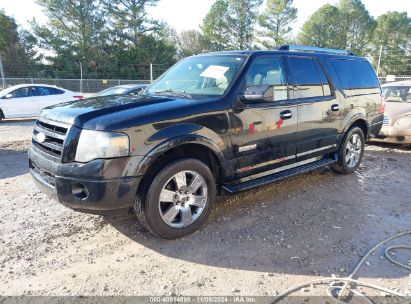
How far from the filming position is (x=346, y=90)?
5309 mm

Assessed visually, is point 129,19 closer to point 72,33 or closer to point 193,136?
point 72,33

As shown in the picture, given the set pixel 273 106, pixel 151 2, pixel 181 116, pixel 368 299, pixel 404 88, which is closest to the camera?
pixel 368 299

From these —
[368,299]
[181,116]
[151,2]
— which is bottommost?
[368,299]

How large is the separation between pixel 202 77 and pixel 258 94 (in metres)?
0.84

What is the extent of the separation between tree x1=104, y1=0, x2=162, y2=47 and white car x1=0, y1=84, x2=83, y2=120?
2908 centimetres

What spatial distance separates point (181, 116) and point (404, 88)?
24.4 ft

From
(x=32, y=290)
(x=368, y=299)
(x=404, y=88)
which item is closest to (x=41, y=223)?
(x=32, y=290)

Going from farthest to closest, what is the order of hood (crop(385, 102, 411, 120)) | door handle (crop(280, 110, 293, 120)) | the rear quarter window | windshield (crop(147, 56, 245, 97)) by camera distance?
hood (crop(385, 102, 411, 120)) < the rear quarter window < door handle (crop(280, 110, 293, 120)) < windshield (crop(147, 56, 245, 97))

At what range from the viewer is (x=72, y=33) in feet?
124

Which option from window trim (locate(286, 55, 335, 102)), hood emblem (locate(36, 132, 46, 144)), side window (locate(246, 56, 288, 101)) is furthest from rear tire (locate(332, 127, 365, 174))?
hood emblem (locate(36, 132, 46, 144))

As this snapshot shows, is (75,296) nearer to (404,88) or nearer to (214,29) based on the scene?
(404,88)

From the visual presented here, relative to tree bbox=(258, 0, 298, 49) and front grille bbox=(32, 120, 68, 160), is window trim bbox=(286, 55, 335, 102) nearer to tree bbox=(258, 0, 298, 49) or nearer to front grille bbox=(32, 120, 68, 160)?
front grille bbox=(32, 120, 68, 160)

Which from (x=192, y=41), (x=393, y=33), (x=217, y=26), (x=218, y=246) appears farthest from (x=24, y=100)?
(x=393, y=33)

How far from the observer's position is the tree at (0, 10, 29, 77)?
33.7 metres
